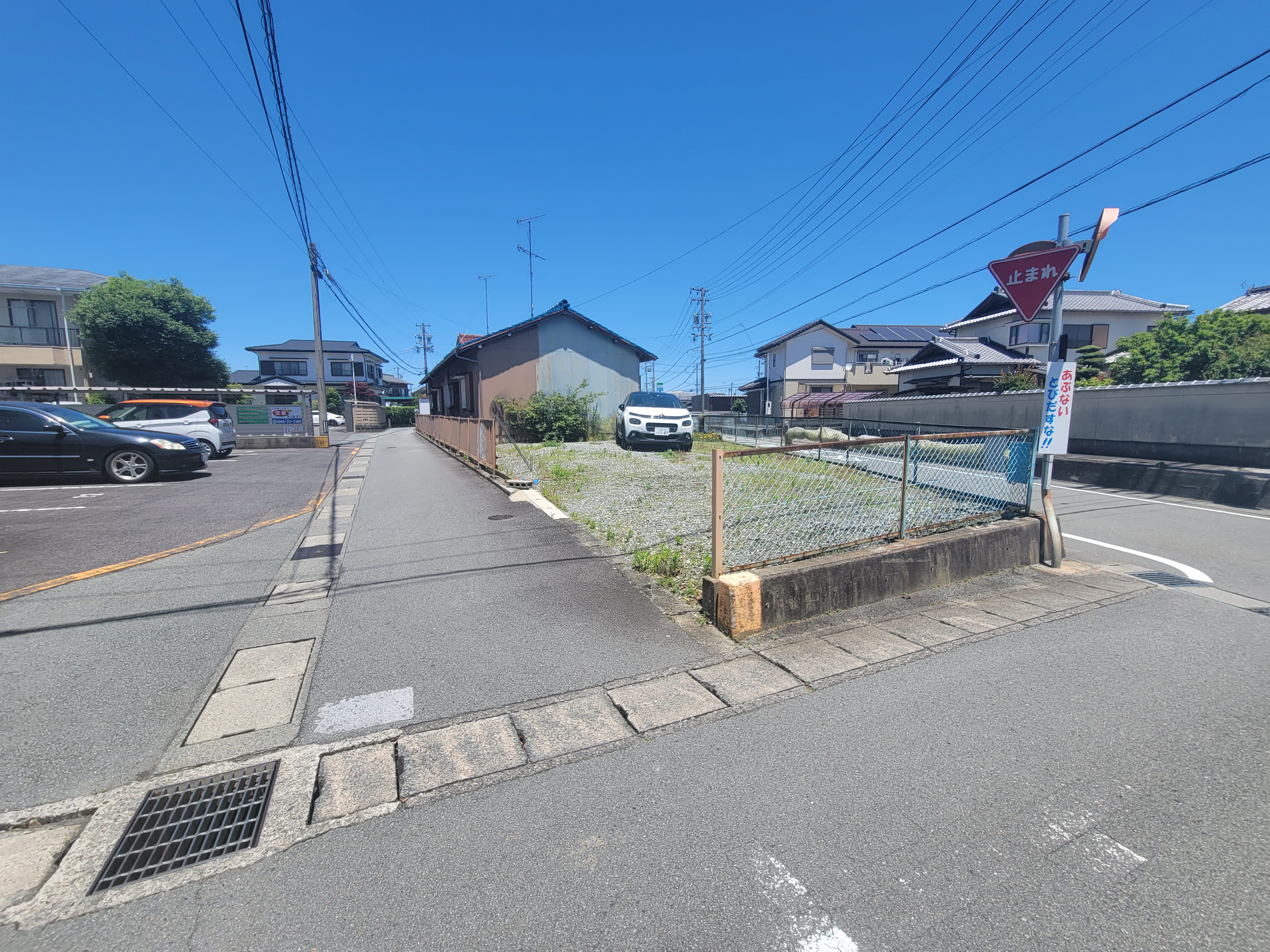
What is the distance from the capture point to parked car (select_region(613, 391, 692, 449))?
15273 millimetres

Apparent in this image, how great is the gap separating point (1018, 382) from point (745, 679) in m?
23.1

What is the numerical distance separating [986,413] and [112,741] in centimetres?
2099

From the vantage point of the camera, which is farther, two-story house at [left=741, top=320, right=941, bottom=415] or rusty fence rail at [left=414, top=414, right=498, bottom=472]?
two-story house at [left=741, top=320, right=941, bottom=415]

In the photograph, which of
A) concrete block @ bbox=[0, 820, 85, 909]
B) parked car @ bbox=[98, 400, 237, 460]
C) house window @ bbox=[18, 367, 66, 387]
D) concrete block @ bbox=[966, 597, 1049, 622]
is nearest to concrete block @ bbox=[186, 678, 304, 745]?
concrete block @ bbox=[0, 820, 85, 909]

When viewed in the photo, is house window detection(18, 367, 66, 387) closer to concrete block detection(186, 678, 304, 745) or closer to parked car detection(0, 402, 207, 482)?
parked car detection(0, 402, 207, 482)

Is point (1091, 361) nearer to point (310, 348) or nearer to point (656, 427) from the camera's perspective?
A: point (656, 427)

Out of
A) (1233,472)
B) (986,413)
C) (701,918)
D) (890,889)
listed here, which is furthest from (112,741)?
(986,413)

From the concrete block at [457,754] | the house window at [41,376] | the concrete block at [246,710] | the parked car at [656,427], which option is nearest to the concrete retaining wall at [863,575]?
the concrete block at [457,754]

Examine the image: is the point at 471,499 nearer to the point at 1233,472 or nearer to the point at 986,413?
the point at 1233,472

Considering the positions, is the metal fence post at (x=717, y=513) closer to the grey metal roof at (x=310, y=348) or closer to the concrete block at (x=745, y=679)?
the concrete block at (x=745, y=679)

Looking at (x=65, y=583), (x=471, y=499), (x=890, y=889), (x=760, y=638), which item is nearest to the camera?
(x=890, y=889)

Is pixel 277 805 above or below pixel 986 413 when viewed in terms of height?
below

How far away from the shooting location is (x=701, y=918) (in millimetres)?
1803

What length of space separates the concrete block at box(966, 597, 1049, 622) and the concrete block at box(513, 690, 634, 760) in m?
3.31
